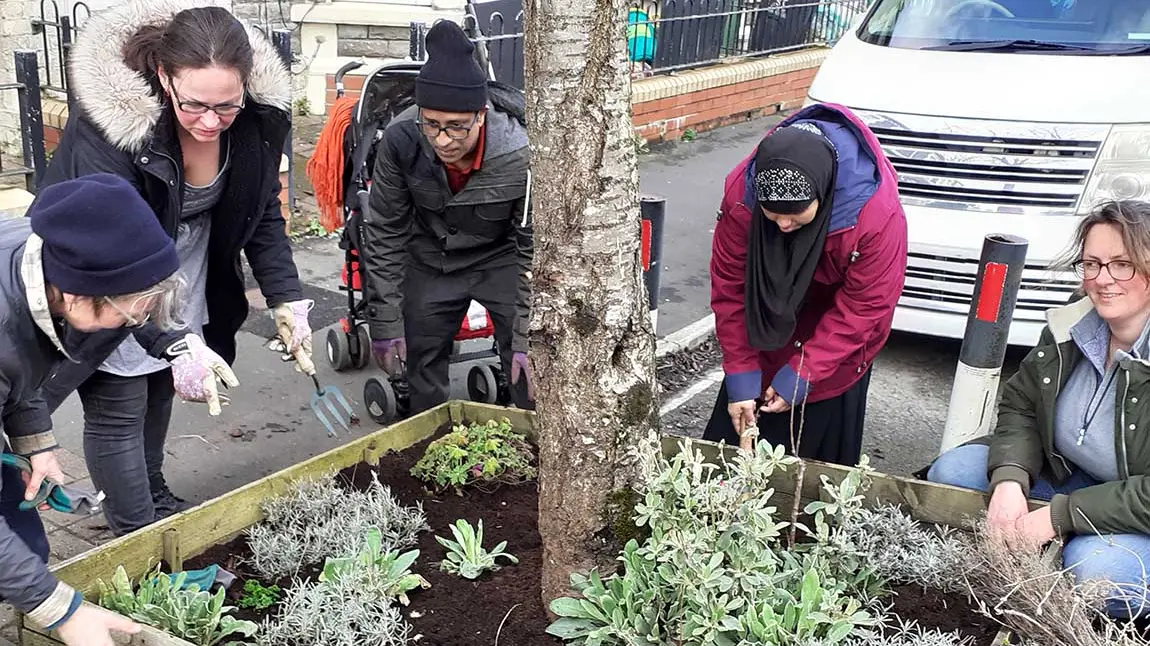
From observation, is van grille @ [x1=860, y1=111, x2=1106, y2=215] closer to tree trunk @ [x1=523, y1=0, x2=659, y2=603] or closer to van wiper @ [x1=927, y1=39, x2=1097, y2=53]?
van wiper @ [x1=927, y1=39, x2=1097, y2=53]

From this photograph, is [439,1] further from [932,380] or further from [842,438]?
[842,438]

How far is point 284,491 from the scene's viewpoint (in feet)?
10.4

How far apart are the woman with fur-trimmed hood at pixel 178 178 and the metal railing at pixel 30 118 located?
8.94 ft

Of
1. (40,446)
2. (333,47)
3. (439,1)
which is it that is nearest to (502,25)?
(439,1)

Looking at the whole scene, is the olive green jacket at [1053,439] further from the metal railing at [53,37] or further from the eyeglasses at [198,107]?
the metal railing at [53,37]

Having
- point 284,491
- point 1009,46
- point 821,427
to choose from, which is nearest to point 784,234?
point 821,427

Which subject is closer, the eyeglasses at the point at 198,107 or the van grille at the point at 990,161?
the eyeglasses at the point at 198,107

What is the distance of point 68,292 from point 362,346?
3.12 meters

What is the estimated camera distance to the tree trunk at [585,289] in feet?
7.65

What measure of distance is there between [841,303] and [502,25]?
5726mm

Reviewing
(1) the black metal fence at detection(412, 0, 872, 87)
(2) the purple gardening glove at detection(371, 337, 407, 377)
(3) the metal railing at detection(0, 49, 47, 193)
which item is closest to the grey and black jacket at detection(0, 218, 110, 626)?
(2) the purple gardening glove at detection(371, 337, 407, 377)

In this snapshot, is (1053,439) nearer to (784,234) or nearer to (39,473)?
(784,234)

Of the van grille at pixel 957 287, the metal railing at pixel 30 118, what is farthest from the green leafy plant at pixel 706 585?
the metal railing at pixel 30 118

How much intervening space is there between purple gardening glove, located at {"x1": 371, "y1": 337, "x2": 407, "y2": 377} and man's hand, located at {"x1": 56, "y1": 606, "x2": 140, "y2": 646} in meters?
1.94
